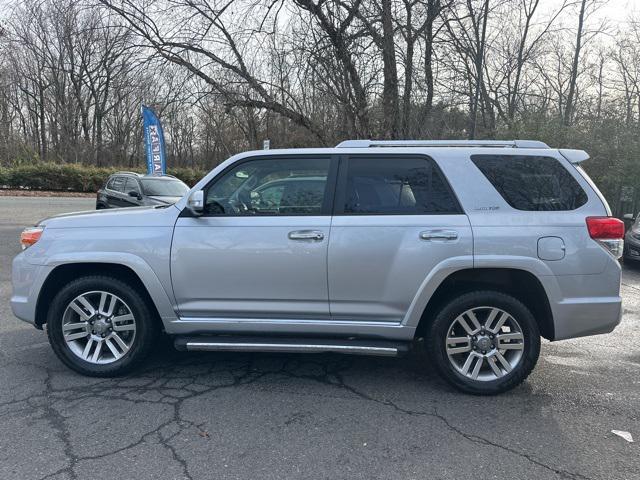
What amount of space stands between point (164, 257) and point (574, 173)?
3.17 meters

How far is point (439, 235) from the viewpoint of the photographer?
360 cm

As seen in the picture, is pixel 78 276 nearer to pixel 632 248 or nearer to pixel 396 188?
pixel 396 188

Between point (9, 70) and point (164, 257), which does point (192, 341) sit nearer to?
point (164, 257)

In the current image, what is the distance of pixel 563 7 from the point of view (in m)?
22.5

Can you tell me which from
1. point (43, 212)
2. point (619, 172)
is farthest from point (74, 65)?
point (619, 172)

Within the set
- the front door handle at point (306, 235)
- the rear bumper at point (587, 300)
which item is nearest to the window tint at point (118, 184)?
the front door handle at point (306, 235)

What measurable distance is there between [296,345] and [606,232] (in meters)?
2.41

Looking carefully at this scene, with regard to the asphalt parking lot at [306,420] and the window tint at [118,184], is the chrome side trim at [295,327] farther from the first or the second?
the window tint at [118,184]

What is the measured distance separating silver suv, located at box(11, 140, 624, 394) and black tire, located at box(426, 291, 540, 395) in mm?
10

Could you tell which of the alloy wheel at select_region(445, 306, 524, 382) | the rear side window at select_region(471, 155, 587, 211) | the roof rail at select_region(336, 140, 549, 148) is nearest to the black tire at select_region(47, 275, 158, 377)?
the roof rail at select_region(336, 140, 549, 148)

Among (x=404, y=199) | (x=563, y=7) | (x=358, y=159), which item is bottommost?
(x=404, y=199)

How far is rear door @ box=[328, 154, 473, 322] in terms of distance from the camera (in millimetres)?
3604

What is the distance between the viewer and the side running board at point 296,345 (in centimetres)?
361

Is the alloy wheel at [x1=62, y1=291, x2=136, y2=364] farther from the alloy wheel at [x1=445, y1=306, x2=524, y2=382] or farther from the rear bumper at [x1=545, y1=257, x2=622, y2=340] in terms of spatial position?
the rear bumper at [x1=545, y1=257, x2=622, y2=340]
